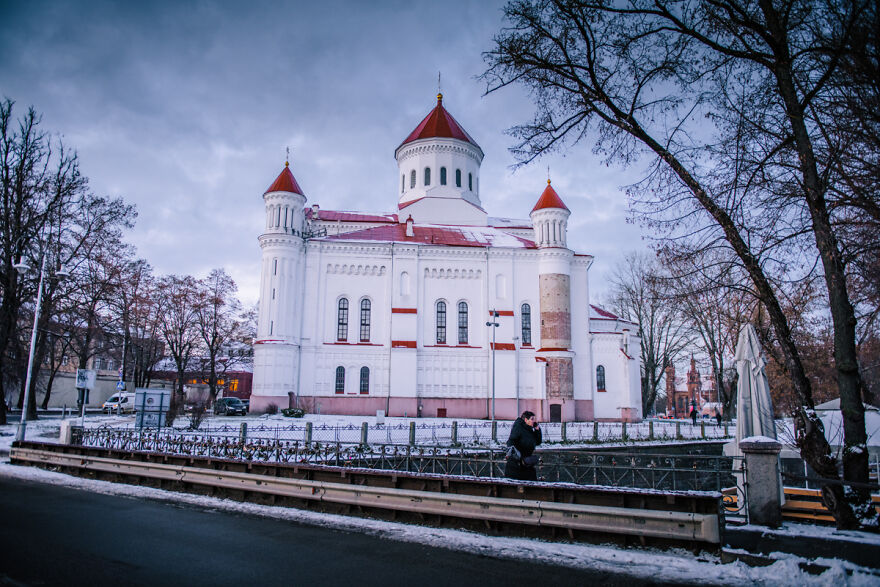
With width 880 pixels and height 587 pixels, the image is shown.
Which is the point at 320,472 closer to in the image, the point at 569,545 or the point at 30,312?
the point at 569,545

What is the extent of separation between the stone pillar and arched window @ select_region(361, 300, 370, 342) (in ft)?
109

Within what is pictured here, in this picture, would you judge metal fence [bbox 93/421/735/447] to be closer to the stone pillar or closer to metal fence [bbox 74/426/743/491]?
metal fence [bbox 74/426/743/491]

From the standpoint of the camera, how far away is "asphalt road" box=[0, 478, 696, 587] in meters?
6.00

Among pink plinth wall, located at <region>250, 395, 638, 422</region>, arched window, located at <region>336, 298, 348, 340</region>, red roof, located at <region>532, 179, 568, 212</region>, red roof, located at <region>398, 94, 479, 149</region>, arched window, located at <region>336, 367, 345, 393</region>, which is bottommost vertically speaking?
pink plinth wall, located at <region>250, 395, 638, 422</region>

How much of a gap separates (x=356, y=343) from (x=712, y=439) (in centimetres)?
2295

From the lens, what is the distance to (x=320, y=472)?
35.6 feet

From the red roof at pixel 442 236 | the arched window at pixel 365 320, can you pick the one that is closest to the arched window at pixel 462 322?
the red roof at pixel 442 236

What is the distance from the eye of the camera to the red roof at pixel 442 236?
41.0 m

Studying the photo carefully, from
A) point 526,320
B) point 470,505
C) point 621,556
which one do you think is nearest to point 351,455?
point 470,505

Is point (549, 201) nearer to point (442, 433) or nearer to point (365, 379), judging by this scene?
point (365, 379)

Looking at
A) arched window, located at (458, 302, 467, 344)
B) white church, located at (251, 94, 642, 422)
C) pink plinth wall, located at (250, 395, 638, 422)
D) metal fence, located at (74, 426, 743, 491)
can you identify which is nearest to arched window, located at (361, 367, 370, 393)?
white church, located at (251, 94, 642, 422)

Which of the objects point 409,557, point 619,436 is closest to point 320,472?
point 409,557

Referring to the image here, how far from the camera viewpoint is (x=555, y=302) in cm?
4012

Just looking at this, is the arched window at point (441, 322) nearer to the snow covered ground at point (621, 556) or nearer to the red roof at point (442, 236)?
the red roof at point (442, 236)
